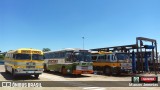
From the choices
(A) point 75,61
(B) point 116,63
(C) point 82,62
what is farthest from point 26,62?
→ (B) point 116,63

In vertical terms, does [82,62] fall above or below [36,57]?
below

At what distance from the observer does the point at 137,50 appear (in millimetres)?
29750

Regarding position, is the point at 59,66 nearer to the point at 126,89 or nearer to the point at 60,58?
the point at 60,58

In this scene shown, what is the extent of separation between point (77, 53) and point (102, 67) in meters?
6.19

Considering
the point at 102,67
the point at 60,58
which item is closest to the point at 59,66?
the point at 60,58

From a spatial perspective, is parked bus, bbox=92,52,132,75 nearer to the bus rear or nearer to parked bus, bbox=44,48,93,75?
parked bus, bbox=44,48,93,75

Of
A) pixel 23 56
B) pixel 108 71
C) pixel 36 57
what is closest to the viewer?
pixel 23 56

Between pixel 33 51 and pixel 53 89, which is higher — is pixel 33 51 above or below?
above

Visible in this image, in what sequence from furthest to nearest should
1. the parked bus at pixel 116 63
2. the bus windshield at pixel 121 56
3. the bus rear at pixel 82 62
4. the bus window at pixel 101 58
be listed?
the bus window at pixel 101 58 → the bus windshield at pixel 121 56 → the parked bus at pixel 116 63 → the bus rear at pixel 82 62

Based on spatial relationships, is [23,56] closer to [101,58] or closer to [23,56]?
[23,56]

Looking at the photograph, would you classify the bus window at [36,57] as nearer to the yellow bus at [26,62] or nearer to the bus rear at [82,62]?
the yellow bus at [26,62]

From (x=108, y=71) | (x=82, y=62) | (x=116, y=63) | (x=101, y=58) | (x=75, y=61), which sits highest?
(x=101, y=58)

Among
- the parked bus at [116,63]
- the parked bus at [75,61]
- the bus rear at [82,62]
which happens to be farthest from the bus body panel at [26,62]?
the parked bus at [116,63]

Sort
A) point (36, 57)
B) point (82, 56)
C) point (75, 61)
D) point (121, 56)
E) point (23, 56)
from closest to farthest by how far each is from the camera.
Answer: point (23, 56), point (36, 57), point (75, 61), point (82, 56), point (121, 56)
